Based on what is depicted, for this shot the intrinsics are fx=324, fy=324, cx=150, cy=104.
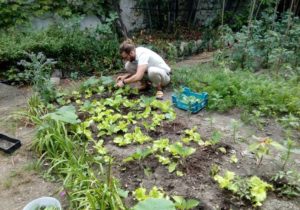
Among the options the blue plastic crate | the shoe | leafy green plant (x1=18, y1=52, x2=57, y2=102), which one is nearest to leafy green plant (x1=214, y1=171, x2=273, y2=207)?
the blue plastic crate

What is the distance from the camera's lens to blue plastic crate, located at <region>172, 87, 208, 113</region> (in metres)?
3.68

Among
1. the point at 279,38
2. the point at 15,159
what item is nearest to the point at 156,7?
the point at 279,38

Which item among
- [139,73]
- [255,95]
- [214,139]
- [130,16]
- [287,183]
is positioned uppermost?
[130,16]

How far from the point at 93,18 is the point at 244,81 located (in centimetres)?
405

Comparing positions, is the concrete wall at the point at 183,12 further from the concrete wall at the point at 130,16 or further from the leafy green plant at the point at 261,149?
the leafy green plant at the point at 261,149

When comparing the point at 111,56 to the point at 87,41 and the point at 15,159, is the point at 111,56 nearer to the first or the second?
the point at 87,41

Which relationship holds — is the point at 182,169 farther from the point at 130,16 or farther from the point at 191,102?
the point at 130,16

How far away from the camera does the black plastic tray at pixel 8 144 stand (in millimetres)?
3172

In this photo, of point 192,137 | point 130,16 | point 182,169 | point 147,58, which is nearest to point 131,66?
point 147,58

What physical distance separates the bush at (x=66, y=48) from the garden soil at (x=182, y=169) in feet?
6.22

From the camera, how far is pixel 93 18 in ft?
22.3

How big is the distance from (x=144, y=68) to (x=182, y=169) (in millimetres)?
1642

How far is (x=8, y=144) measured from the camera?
327cm

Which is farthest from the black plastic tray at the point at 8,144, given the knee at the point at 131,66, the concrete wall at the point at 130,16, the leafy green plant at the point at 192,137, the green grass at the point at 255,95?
the concrete wall at the point at 130,16
